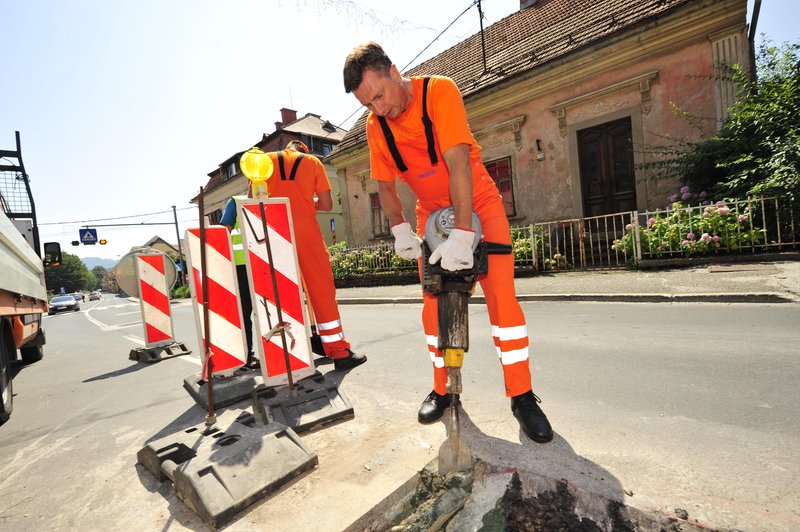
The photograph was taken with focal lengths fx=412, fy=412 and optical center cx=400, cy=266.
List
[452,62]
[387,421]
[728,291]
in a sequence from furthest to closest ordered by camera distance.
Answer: [452,62], [728,291], [387,421]

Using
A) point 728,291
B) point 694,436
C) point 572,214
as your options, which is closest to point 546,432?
point 694,436

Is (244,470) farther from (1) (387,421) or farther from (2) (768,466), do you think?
(2) (768,466)

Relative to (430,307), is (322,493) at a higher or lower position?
lower

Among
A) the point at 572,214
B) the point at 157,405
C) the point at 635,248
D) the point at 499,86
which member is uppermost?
the point at 499,86

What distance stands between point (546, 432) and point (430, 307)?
34.0 inches

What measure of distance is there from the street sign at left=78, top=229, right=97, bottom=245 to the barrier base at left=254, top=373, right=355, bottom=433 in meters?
37.6

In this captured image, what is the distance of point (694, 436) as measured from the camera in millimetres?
1870

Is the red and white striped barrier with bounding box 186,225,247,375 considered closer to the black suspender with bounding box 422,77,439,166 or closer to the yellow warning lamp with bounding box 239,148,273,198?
the yellow warning lamp with bounding box 239,148,273,198

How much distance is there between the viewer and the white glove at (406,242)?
7.24 feet

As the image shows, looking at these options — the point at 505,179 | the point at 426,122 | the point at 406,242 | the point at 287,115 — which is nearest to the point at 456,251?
the point at 406,242

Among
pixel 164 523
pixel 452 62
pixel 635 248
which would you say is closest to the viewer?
pixel 164 523

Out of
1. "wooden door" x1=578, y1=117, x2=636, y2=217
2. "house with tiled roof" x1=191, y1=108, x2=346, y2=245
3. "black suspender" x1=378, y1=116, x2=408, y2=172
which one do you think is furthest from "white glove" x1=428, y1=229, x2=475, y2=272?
"house with tiled roof" x1=191, y1=108, x2=346, y2=245

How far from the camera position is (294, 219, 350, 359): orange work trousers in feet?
11.4

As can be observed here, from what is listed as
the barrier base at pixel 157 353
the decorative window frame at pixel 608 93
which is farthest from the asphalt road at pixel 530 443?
the decorative window frame at pixel 608 93
